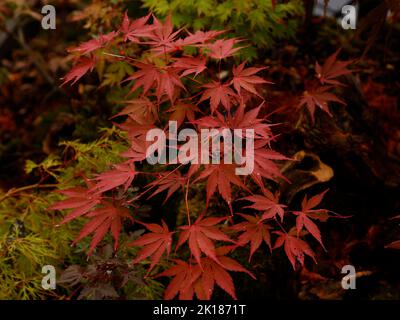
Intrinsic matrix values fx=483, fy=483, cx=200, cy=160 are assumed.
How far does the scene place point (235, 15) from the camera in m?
2.50

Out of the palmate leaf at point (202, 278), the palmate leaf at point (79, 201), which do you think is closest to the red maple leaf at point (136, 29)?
the palmate leaf at point (79, 201)

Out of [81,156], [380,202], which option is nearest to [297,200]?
[380,202]

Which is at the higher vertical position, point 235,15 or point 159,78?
point 235,15

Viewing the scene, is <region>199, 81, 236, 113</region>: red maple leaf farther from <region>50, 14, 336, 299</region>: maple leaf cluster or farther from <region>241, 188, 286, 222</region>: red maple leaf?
<region>241, 188, 286, 222</region>: red maple leaf

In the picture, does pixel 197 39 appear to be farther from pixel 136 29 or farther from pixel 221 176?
pixel 221 176

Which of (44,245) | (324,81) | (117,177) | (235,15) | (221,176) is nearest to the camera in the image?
(221,176)

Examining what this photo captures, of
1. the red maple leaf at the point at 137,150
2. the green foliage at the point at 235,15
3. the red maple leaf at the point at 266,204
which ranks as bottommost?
the red maple leaf at the point at 266,204

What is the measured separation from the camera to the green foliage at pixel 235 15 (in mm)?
2453

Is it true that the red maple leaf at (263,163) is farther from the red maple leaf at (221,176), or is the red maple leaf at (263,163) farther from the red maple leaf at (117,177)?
the red maple leaf at (117,177)

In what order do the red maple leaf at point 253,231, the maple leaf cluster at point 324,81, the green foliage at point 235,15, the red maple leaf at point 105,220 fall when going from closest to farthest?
the red maple leaf at point 105,220 < the red maple leaf at point 253,231 < the maple leaf cluster at point 324,81 < the green foliage at point 235,15

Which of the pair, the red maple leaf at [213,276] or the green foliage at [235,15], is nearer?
the red maple leaf at [213,276]

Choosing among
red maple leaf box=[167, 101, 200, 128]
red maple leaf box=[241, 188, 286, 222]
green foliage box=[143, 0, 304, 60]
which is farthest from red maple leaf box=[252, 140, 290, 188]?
green foliage box=[143, 0, 304, 60]

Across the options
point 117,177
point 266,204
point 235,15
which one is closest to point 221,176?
point 266,204

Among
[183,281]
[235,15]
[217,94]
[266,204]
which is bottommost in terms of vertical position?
[183,281]
